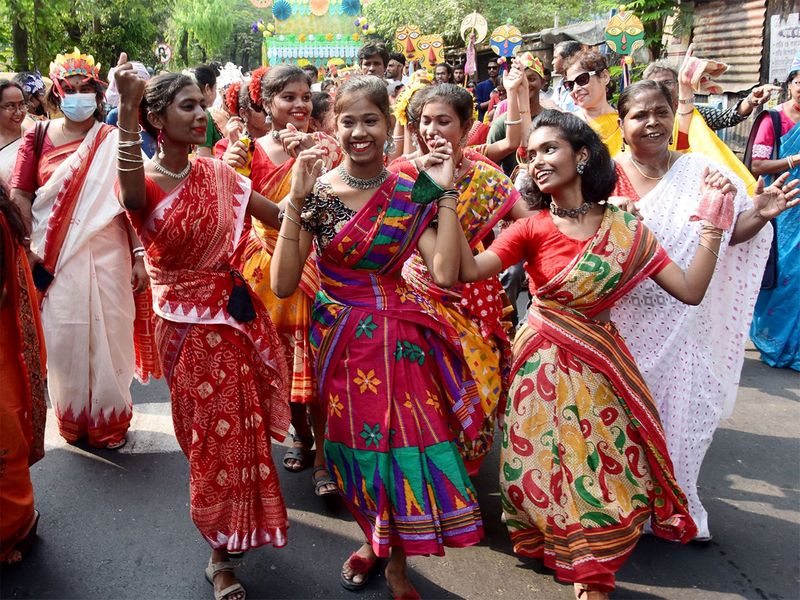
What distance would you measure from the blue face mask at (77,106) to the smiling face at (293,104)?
39.5 inches

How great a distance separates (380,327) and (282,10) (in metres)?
26.5

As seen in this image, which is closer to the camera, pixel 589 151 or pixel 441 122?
pixel 589 151

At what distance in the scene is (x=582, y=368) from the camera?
2793 millimetres

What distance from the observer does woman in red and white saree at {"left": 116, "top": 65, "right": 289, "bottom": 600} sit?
2.78m

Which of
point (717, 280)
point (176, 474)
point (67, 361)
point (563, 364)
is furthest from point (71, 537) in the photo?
point (717, 280)

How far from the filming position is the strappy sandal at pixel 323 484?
11.8 ft

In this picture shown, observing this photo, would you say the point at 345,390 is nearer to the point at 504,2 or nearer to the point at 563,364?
the point at 563,364

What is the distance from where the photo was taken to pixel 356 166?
277cm

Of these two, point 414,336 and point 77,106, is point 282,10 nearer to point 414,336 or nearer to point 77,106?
point 77,106

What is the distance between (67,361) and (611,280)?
2.89 meters

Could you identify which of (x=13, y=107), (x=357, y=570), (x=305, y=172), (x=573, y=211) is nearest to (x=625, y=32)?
(x=573, y=211)

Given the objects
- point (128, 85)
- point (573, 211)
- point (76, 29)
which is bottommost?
point (573, 211)

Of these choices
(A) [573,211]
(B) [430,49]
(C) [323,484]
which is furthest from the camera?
(B) [430,49]

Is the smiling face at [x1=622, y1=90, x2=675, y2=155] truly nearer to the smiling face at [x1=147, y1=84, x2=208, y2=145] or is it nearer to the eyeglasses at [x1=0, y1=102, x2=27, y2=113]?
the smiling face at [x1=147, y1=84, x2=208, y2=145]
